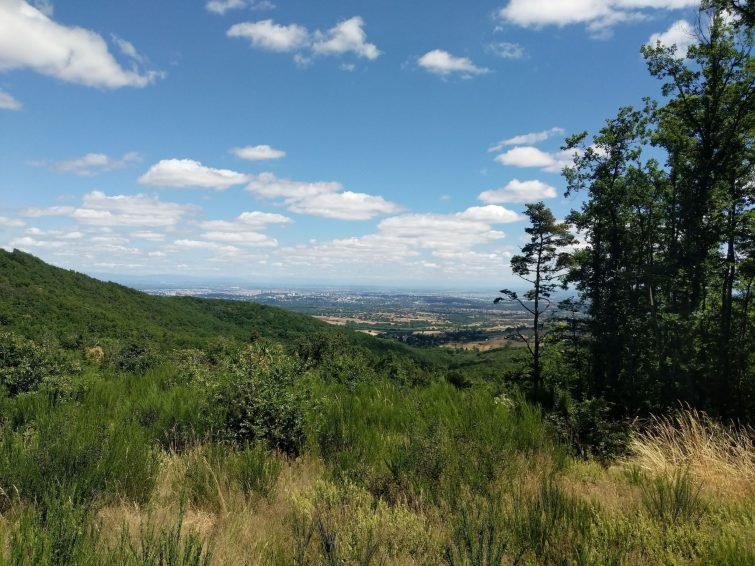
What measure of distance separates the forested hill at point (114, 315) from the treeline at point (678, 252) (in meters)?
22.9

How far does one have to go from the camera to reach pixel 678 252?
1869 cm

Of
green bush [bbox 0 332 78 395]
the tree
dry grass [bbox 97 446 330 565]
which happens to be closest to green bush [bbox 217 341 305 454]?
dry grass [bbox 97 446 330 565]

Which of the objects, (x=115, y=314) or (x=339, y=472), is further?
(x=115, y=314)

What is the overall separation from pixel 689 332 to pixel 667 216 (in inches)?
361

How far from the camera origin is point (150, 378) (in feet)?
24.8

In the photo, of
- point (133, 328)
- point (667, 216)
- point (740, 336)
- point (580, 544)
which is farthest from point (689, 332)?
point (133, 328)

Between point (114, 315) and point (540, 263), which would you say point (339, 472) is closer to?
point (540, 263)

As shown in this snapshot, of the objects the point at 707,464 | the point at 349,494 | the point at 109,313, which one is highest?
the point at 349,494

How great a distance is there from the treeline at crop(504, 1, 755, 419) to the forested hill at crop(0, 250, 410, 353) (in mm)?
22862

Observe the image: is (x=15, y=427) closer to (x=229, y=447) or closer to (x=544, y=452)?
(x=229, y=447)

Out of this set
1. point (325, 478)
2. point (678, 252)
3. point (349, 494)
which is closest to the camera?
point (349, 494)

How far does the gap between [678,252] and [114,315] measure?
84.5 m

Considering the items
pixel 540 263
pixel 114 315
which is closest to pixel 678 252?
pixel 540 263

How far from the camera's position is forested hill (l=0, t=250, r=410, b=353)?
57.7 meters
